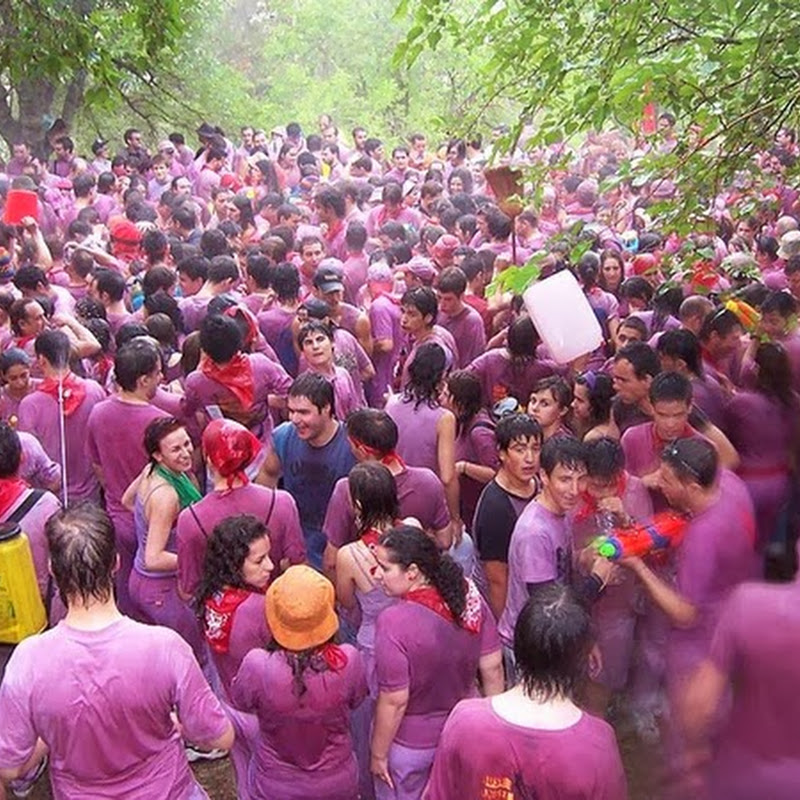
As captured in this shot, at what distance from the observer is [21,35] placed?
4.57 meters

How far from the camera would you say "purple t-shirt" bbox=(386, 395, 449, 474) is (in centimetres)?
474

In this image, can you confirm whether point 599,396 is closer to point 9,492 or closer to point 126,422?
point 126,422

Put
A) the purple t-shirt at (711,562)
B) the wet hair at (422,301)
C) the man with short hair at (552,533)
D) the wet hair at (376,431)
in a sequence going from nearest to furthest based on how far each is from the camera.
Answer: the purple t-shirt at (711,562) < the man with short hair at (552,533) < the wet hair at (376,431) < the wet hair at (422,301)

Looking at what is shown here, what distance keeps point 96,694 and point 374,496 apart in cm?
135

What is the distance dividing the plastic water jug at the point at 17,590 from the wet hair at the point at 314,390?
1.35 m

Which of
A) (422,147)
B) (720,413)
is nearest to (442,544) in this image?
(720,413)

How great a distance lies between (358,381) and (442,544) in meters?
Answer: 1.82

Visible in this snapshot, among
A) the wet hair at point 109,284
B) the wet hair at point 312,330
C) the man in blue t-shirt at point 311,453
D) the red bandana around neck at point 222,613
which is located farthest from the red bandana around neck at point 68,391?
the red bandana around neck at point 222,613

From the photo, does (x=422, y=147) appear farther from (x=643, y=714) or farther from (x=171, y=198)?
(x=643, y=714)

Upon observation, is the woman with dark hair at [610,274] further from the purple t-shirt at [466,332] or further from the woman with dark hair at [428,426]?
the woman with dark hair at [428,426]

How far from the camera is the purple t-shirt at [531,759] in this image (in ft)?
7.98

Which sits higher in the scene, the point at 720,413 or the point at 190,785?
the point at 720,413

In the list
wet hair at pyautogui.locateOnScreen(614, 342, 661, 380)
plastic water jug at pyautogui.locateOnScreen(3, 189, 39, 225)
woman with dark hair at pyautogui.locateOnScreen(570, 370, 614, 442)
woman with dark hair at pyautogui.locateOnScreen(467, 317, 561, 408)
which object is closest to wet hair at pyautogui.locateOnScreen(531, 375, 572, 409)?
woman with dark hair at pyautogui.locateOnScreen(570, 370, 614, 442)

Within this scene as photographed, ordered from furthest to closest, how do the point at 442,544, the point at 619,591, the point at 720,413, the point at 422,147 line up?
the point at 422,147, the point at 720,413, the point at 442,544, the point at 619,591
